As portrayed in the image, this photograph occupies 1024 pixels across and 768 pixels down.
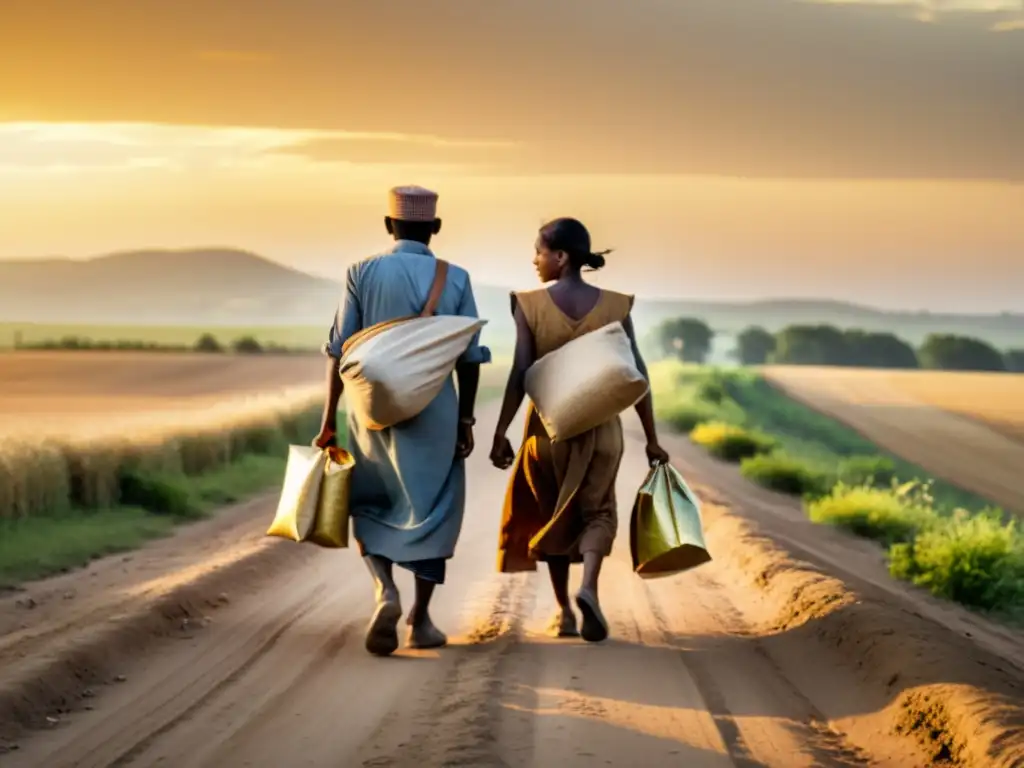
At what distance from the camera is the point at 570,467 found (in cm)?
880

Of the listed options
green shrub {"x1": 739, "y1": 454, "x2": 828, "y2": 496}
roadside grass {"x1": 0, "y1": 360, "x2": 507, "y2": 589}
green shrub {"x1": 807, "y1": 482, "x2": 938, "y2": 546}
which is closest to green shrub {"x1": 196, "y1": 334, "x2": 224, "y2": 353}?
green shrub {"x1": 739, "y1": 454, "x2": 828, "y2": 496}

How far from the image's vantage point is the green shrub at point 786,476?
21984mm

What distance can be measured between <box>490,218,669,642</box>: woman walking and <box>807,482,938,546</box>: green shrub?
809 centimetres

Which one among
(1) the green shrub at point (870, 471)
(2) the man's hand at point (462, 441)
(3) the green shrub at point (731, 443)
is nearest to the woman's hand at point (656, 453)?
(2) the man's hand at point (462, 441)

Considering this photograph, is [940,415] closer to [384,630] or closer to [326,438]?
[326,438]

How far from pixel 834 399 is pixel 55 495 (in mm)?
32699

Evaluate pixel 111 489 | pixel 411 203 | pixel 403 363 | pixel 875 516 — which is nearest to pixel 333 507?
pixel 403 363

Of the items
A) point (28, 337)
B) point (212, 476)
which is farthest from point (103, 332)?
point (212, 476)

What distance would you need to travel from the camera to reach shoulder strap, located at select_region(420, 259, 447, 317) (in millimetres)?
8516

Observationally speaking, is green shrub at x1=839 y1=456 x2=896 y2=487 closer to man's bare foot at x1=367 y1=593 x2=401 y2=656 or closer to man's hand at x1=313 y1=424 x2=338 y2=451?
man's hand at x1=313 y1=424 x2=338 y2=451

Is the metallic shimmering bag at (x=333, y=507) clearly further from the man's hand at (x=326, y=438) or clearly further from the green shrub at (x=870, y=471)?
the green shrub at (x=870, y=471)

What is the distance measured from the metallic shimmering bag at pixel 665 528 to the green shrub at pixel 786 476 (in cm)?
1237

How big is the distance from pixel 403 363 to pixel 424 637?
1.38 metres

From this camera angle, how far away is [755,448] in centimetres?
2745
